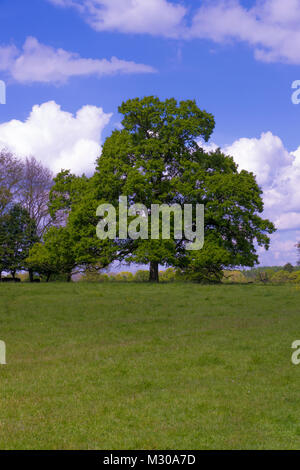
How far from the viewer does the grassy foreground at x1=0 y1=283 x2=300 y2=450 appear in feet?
31.9

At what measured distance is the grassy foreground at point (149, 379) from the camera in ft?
31.9

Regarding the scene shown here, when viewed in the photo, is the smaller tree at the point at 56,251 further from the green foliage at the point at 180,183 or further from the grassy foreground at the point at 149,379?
the grassy foreground at the point at 149,379

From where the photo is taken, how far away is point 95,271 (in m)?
49.1

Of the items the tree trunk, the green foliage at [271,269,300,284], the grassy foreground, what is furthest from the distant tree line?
the grassy foreground

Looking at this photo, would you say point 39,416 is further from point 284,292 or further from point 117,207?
point 117,207

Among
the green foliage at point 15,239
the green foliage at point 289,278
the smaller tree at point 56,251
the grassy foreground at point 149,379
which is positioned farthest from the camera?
the green foliage at point 15,239

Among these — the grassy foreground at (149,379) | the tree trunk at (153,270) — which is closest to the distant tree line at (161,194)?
the tree trunk at (153,270)

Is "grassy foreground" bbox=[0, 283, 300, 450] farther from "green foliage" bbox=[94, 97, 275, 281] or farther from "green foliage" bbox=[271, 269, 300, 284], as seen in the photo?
"green foliage" bbox=[94, 97, 275, 281]

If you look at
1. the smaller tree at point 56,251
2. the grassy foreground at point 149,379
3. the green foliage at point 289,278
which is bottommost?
the grassy foreground at point 149,379

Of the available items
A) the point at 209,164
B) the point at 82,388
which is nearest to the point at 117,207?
the point at 209,164

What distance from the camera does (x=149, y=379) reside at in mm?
13492

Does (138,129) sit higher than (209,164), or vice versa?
(138,129)

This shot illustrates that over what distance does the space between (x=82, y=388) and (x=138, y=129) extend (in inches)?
1547
